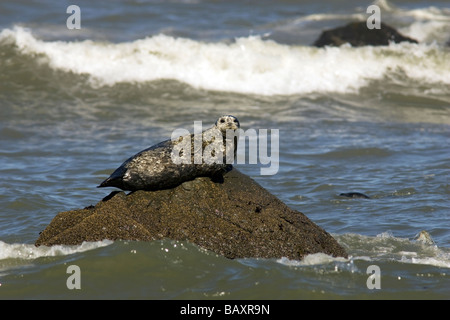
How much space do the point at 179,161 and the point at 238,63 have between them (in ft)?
34.3

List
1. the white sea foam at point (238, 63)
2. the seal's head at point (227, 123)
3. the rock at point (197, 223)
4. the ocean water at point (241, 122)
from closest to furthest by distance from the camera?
the ocean water at point (241, 122) → the rock at point (197, 223) → the seal's head at point (227, 123) → the white sea foam at point (238, 63)

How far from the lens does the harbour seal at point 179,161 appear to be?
5695 millimetres

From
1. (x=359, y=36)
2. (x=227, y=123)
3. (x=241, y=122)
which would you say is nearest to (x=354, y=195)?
(x=227, y=123)

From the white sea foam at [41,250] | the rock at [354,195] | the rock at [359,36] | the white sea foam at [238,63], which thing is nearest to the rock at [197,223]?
the white sea foam at [41,250]

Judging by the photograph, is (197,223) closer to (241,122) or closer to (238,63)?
(241,122)

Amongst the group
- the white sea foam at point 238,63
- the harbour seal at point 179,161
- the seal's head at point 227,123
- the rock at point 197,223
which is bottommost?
the rock at point 197,223

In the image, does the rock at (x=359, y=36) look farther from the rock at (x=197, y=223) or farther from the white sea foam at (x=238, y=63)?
the rock at (x=197, y=223)

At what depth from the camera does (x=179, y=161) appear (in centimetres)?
572

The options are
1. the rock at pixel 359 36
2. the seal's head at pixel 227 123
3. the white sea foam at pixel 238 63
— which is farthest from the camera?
the rock at pixel 359 36

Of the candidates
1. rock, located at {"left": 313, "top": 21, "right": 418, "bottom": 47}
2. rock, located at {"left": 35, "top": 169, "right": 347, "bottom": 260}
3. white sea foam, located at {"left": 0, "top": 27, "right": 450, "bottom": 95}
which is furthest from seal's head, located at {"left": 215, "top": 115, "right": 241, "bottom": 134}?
rock, located at {"left": 313, "top": 21, "right": 418, "bottom": 47}

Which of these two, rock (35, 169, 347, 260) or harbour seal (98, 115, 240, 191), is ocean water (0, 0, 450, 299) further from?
harbour seal (98, 115, 240, 191)

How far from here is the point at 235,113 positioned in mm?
13406

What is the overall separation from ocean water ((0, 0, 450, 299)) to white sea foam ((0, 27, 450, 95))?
0.14 feet

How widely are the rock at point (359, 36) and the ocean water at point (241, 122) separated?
1.42 ft
